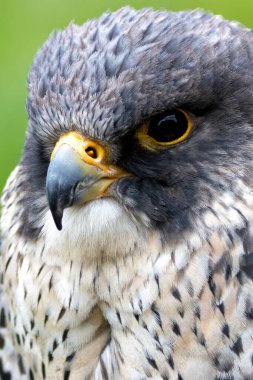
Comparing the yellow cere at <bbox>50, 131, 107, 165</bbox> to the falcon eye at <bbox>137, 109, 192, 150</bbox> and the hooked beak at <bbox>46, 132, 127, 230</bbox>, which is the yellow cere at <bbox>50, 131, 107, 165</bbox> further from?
the falcon eye at <bbox>137, 109, 192, 150</bbox>

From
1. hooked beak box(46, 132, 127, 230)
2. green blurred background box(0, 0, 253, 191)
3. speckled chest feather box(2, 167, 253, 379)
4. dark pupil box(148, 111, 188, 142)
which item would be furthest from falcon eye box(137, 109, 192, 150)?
green blurred background box(0, 0, 253, 191)

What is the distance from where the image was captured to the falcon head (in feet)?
12.3

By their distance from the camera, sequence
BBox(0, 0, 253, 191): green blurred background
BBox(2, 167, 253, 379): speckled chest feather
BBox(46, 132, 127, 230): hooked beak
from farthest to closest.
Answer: BBox(0, 0, 253, 191): green blurred background → BBox(2, 167, 253, 379): speckled chest feather → BBox(46, 132, 127, 230): hooked beak

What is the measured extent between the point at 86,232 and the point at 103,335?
0.49 m

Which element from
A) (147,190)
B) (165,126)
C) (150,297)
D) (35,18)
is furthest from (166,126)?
(35,18)

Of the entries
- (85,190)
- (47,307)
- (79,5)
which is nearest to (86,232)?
(85,190)

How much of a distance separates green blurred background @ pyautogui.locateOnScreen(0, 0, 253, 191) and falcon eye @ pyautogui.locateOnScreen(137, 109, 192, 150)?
Result: 3.73 meters

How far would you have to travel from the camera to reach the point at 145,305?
4004mm

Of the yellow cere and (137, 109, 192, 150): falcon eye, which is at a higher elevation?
(137, 109, 192, 150): falcon eye

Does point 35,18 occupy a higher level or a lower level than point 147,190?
lower

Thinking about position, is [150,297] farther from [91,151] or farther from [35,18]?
[35,18]

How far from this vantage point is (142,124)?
3773 millimetres

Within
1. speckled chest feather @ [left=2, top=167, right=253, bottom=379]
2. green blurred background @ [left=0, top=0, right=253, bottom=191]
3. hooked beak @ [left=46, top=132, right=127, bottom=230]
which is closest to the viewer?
hooked beak @ [left=46, top=132, right=127, bottom=230]

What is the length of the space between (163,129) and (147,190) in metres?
0.21
